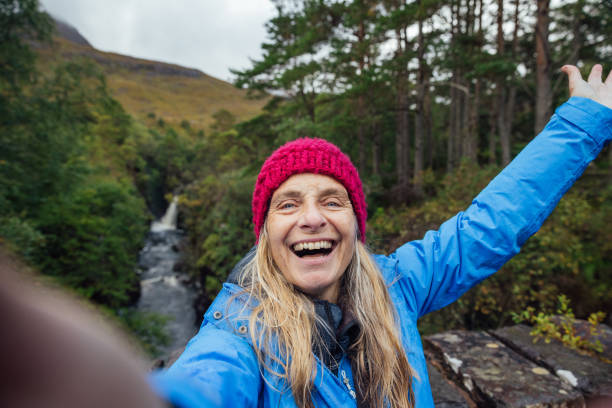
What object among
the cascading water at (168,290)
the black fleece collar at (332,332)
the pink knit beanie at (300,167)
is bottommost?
the cascading water at (168,290)

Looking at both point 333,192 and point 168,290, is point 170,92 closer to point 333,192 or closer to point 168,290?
point 168,290

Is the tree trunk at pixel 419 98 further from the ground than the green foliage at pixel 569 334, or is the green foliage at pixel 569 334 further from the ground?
the tree trunk at pixel 419 98

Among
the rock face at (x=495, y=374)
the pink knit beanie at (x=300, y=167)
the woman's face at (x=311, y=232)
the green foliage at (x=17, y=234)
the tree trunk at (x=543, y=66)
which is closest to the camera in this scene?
the woman's face at (x=311, y=232)

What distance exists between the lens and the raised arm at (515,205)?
161cm

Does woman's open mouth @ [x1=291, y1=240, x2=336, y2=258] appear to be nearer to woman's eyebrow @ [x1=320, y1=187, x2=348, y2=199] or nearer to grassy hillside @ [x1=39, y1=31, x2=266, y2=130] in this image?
woman's eyebrow @ [x1=320, y1=187, x2=348, y2=199]

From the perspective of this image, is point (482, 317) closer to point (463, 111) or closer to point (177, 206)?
point (463, 111)

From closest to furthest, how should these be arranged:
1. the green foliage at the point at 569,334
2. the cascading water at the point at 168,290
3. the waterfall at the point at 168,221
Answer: the green foliage at the point at 569,334, the cascading water at the point at 168,290, the waterfall at the point at 168,221

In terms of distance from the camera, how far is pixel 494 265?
1.66m

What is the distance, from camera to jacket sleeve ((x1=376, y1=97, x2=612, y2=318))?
63.5 inches

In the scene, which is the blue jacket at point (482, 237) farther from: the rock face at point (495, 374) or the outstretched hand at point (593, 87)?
the rock face at point (495, 374)

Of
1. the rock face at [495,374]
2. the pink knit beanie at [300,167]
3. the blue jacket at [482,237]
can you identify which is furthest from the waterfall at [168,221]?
the blue jacket at [482,237]

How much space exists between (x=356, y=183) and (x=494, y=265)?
907 mm

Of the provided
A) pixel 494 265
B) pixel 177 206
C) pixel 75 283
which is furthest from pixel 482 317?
pixel 177 206

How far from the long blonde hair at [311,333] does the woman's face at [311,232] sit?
84 millimetres
